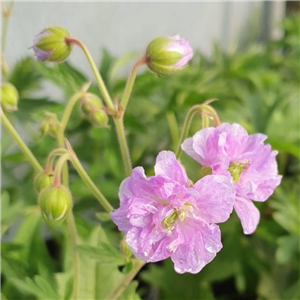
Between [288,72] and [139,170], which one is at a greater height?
[139,170]

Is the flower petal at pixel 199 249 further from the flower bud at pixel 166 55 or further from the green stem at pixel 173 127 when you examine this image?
the green stem at pixel 173 127

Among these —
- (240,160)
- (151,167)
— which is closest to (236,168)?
(240,160)

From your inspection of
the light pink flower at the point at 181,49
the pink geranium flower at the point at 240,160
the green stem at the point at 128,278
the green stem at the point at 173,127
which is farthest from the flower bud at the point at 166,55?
the green stem at the point at 173,127

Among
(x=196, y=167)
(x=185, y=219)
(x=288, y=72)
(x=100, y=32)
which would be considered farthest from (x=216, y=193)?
(x=288, y=72)

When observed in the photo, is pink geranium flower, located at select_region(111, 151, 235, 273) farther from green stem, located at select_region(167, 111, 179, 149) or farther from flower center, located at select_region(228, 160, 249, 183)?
green stem, located at select_region(167, 111, 179, 149)

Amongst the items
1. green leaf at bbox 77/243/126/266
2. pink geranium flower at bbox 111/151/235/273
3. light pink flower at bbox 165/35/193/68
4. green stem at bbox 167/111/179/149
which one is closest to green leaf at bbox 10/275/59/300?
green leaf at bbox 77/243/126/266

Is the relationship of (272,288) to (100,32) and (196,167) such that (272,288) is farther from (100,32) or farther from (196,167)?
(100,32)
